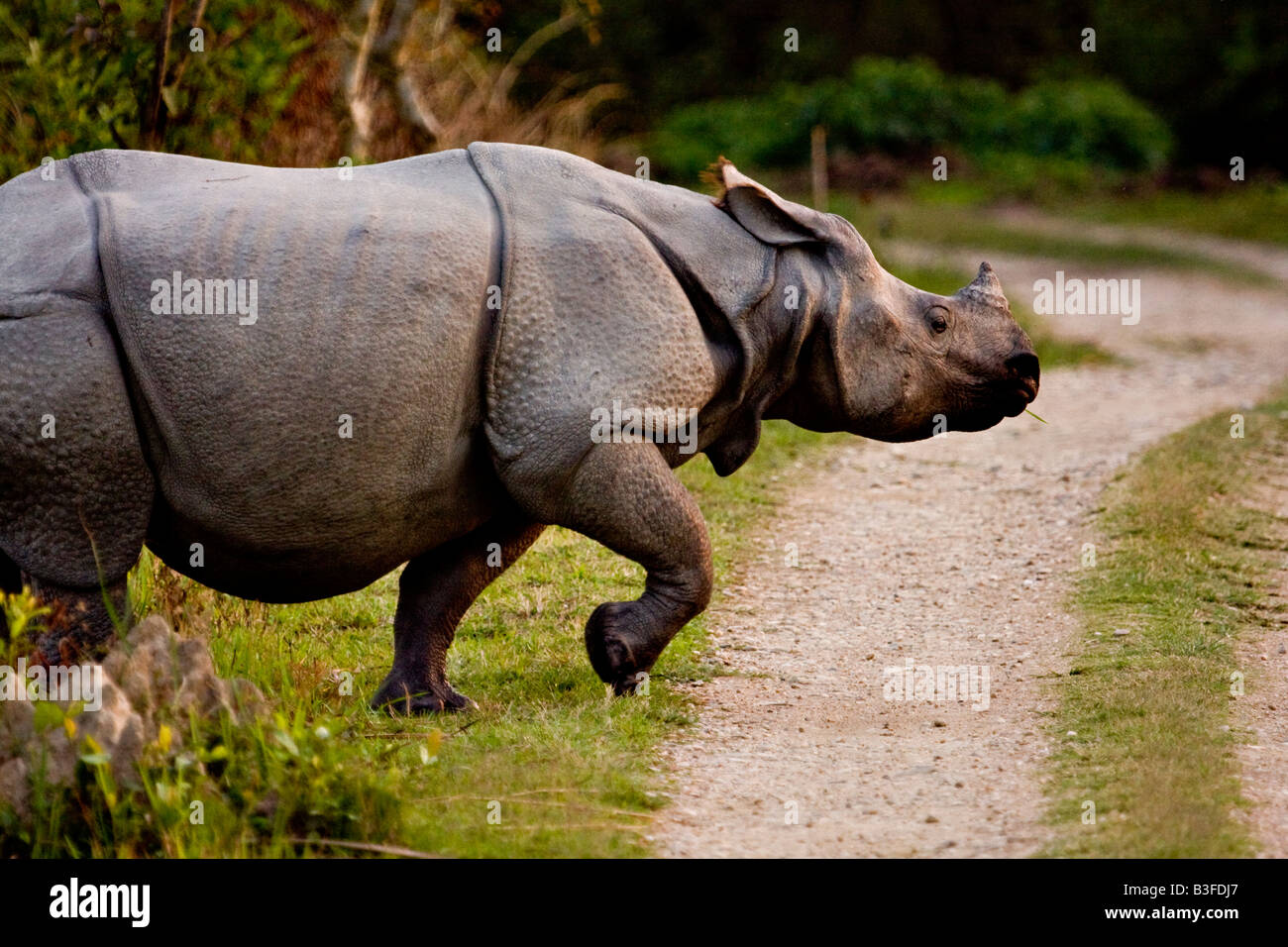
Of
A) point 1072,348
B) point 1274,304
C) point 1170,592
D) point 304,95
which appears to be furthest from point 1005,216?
point 1170,592

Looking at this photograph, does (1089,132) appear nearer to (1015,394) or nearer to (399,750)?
(1015,394)

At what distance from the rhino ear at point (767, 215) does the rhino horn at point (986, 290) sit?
1.97 feet

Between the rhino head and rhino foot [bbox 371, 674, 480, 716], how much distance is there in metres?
1.45

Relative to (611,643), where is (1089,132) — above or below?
above

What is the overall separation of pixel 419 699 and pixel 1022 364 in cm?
235

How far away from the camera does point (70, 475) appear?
16.1ft

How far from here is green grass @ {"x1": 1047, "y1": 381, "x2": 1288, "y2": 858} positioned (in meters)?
4.68

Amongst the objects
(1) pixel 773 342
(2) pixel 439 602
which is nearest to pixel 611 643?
(2) pixel 439 602

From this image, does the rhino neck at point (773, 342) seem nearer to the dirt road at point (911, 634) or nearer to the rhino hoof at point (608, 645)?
the rhino hoof at point (608, 645)

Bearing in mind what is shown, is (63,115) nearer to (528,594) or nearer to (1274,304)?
(528,594)

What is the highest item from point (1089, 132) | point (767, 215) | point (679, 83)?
point (679, 83)

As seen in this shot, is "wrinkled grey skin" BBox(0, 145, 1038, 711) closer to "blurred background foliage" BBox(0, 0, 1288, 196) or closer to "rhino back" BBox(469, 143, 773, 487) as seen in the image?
"rhino back" BBox(469, 143, 773, 487)

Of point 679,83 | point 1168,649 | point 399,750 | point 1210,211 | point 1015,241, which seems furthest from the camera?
point 679,83
